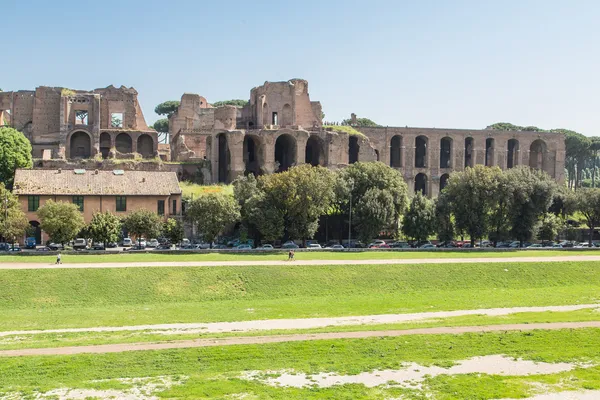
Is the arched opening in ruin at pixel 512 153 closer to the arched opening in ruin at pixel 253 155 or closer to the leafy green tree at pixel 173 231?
the arched opening in ruin at pixel 253 155

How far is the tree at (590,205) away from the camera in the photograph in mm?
57031

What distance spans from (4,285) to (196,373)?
17275 mm

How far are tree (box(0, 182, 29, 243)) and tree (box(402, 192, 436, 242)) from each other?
95.8 ft

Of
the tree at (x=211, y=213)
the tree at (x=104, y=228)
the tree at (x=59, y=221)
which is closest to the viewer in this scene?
the tree at (x=59, y=221)

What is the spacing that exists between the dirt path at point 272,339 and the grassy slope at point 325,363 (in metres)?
0.52

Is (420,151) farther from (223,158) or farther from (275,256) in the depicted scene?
(275,256)

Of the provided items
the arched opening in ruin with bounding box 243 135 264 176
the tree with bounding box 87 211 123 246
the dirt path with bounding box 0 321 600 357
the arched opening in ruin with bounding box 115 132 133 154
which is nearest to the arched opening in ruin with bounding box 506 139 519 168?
the arched opening in ruin with bounding box 243 135 264 176

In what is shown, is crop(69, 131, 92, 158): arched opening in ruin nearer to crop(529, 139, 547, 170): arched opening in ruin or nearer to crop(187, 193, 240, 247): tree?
crop(187, 193, 240, 247): tree

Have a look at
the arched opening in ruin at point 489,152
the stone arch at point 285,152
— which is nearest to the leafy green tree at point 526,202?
the stone arch at point 285,152

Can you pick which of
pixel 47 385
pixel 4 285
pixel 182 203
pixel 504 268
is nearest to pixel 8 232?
pixel 4 285

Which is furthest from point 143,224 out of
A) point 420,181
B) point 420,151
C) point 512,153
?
point 512,153

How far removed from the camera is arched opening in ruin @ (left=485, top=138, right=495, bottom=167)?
3366 inches

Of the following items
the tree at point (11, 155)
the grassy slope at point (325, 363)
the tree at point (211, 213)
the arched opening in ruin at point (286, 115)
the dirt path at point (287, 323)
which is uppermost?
the arched opening in ruin at point (286, 115)

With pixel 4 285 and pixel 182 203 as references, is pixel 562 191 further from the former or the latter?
pixel 4 285
